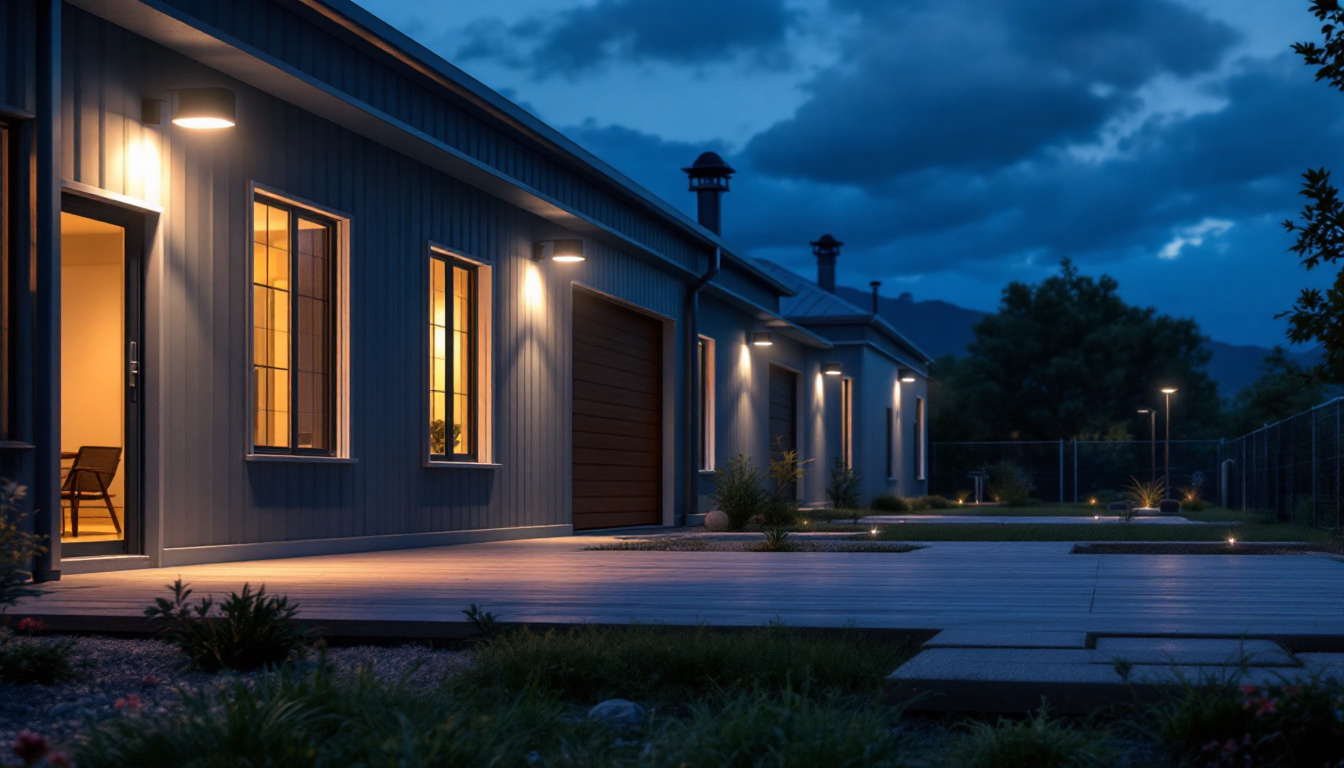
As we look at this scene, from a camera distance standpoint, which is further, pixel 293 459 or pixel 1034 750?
pixel 293 459

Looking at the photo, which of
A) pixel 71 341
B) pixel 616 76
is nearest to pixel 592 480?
pixel 71 341

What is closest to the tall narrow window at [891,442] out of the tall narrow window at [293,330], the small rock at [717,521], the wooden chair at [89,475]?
the small rock at [717,521]

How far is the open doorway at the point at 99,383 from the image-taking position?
6.79m

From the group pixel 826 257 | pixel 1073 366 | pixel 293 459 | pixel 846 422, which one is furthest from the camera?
pixel 1073 366

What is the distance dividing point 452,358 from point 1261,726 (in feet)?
27.5

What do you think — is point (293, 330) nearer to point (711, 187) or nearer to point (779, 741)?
point (779, 741)

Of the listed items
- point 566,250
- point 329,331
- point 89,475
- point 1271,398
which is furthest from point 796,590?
point 1271,398

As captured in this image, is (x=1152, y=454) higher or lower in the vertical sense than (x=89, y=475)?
lower

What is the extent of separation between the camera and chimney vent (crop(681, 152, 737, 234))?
1983cm

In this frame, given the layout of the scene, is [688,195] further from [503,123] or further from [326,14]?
[326,14]

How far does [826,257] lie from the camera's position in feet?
101

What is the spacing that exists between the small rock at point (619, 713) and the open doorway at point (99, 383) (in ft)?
14.8

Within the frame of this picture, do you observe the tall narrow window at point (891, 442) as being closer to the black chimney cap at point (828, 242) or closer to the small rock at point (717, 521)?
the black chimney cap at point (828, 242)

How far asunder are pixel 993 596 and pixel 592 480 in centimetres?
851
